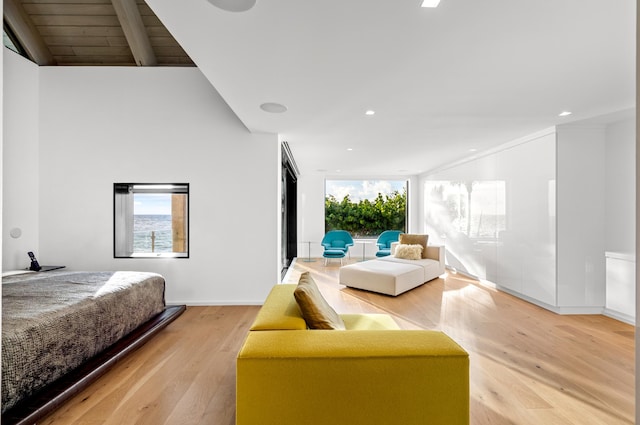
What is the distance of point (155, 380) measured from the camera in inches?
93.0

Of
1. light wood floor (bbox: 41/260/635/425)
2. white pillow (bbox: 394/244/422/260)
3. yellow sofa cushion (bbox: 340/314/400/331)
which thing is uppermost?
white pillow (bbox: 394/244/422/260)

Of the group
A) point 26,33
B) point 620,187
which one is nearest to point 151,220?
point 26,33

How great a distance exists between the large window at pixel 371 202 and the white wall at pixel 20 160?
20.2 feet

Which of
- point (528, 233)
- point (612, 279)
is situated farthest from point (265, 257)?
point (612, 279)

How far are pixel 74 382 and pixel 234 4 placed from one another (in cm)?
254

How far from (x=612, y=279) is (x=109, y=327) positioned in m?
5.14

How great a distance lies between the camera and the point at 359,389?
1.50m

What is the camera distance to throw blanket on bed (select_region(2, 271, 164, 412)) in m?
1.84

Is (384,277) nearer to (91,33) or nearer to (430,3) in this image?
(430,3)

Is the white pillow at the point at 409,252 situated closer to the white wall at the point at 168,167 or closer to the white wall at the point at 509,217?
the white wall at the point at 509,217

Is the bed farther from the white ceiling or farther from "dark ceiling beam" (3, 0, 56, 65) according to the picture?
→ "dark ceiling beam" (3, 0, 56, 65)

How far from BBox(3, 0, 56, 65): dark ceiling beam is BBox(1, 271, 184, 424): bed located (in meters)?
2.85

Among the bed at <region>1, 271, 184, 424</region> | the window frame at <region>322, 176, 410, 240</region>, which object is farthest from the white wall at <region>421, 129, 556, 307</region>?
the bed at <region>1, 271, 184, 424</region>

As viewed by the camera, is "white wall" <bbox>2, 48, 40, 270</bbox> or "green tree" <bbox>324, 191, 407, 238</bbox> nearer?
"white wall" <bbox>2, 48, 40, 270</bbox>
